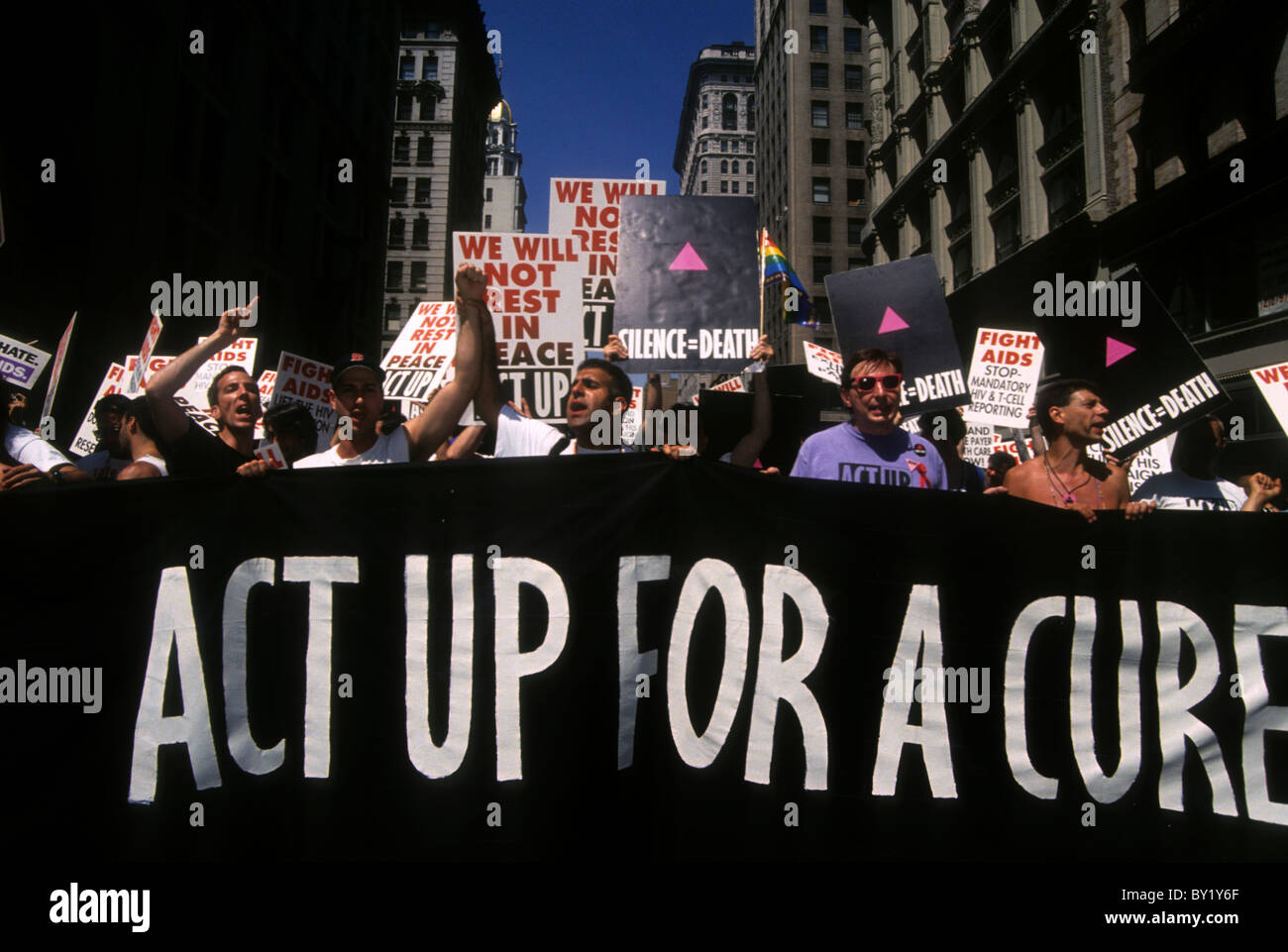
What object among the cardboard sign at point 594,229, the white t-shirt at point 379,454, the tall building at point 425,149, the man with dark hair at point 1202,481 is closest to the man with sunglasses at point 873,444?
the man with dark hair at point 1202,481

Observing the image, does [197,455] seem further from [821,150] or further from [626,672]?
[821,150]

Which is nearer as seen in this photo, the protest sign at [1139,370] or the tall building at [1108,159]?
the protest sign at [1139,370]

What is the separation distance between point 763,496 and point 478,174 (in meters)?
67.7

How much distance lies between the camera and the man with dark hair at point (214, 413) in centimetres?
384

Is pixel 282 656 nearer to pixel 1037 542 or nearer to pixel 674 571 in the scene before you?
pixel 674 571

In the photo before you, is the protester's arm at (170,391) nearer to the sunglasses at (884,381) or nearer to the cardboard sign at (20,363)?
the cardboard sign at (20,363)

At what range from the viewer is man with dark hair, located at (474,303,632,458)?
13.6 feet

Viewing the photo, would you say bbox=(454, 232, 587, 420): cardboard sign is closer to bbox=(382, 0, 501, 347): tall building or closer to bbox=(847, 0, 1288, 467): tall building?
bbox=(847, 0, 1288, 467): tall building

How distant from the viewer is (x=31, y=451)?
13.3ft

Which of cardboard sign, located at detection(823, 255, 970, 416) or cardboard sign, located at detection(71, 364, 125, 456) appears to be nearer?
cardboard sign, located at detection(823, 255, 970, 416)

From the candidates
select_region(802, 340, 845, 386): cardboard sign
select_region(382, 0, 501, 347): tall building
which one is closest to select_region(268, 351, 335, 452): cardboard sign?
select_region(802, 340, 845, 386): cardboard sign

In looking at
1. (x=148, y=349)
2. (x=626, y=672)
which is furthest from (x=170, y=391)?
(x=626, y=672)

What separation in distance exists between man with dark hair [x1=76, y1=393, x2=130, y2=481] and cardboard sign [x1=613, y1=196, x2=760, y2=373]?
3414 millimetres

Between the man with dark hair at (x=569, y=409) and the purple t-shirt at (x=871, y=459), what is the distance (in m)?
0.95
